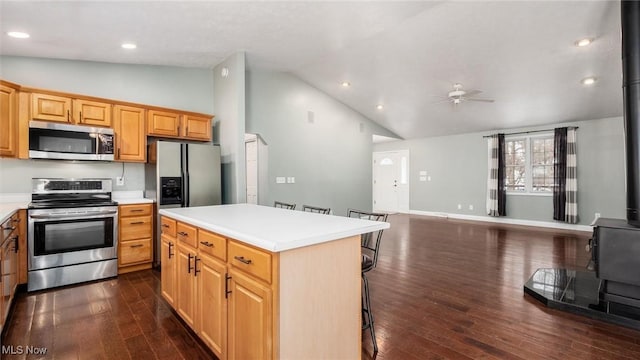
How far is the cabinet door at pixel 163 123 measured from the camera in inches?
157

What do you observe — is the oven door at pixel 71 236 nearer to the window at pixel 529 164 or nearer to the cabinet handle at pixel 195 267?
the cabinet handle at pixel 195 267

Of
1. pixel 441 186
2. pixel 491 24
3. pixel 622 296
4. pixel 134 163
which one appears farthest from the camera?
pixel 441 186

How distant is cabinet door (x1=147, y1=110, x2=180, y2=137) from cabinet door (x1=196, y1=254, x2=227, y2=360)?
8.84ft

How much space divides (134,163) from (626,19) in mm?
5795

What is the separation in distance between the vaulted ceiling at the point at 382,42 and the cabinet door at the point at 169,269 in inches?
84.8

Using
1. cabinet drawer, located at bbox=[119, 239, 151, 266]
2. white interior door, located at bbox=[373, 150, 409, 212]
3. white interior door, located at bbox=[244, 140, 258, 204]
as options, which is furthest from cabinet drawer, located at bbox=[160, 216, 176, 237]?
white interior door, located at bbox=[373, 150, 409, 212]

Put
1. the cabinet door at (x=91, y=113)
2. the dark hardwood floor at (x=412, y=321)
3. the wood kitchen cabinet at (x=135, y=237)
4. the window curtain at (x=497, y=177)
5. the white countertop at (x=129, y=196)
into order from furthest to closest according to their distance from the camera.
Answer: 1. the window curtain at (x=497, y=177)
2. the white countertop at (x=129, y=196)
3. the wood kitchen cabinet at (x=135, y=237)
4. the cabinet door at (x=91, y=113)
5. the dark hardwood floor at (x=412, y=321)

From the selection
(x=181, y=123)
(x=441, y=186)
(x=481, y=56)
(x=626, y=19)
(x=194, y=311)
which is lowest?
(x=194, y=311)

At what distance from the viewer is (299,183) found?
19.4 ft

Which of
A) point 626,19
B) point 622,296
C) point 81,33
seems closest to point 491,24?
point 626,19

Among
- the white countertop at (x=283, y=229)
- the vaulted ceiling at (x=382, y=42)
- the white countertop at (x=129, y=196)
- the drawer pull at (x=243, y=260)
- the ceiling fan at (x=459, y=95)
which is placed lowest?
the drawer pull at (x=243, y=260)

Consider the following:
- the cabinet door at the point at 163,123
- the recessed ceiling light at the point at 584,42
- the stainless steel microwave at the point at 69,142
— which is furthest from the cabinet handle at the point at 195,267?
the recessed ceiling light at the point at 584,42

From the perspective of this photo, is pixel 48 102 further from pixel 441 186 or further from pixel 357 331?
pixel 441 186

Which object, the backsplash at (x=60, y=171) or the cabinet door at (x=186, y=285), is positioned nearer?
the cabinet door at (x=186, y=285)
